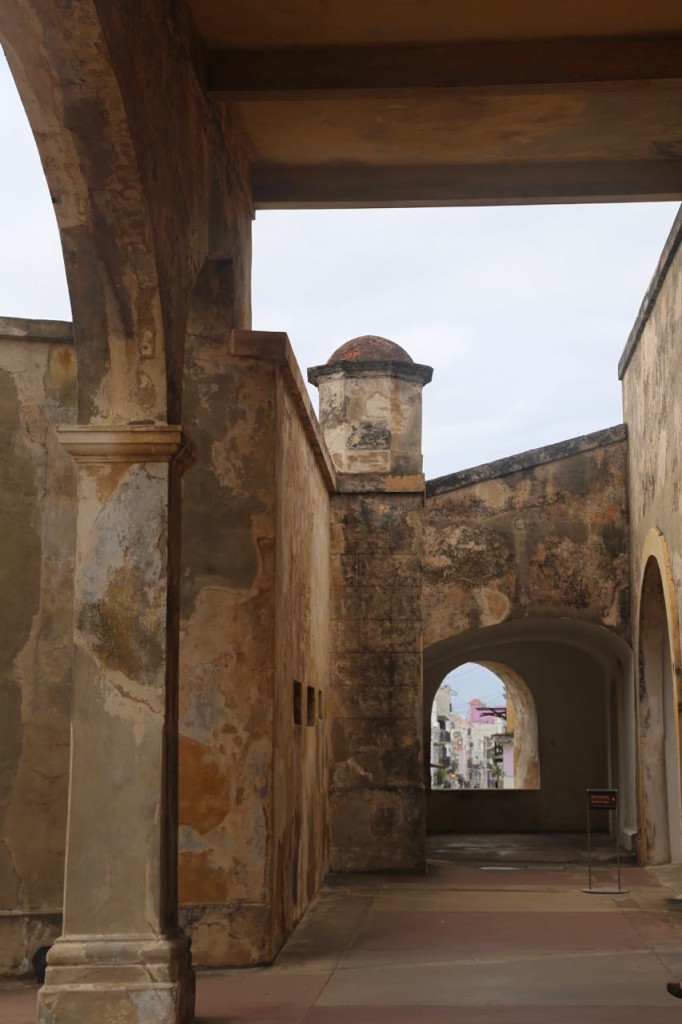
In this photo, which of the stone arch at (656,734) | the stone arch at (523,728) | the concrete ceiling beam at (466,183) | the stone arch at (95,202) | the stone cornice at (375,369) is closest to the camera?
the stone arch at (95,202)

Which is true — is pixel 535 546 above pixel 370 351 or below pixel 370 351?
below

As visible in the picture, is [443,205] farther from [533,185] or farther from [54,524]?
[54,524]

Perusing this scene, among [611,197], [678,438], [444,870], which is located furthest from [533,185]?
[444,870]

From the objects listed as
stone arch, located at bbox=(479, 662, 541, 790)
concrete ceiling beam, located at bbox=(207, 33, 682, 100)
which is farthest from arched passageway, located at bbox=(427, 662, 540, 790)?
concrete ceiling beam, located at bbox=(207, 33, 682, 100)

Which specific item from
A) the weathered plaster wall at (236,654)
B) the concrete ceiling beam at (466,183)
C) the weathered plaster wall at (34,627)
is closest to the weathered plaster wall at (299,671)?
the weathered plaster wall at (236,654)

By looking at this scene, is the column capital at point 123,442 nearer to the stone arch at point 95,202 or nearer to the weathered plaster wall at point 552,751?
the stone arch at point 95,202

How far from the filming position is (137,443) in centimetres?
594

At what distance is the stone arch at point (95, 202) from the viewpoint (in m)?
4.99

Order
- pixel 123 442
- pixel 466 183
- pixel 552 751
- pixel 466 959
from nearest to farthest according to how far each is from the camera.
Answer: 1. pixel 123 442
2. pixel 466 959
3. pixel 466 183
4. pixel 552 751

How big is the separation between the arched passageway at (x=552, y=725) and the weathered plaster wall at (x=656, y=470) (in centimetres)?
279

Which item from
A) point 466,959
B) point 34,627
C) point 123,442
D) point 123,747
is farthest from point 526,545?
point 123,747

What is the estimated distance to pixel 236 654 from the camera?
25.0 feet

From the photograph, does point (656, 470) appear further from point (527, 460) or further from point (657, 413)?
point (527, 460)

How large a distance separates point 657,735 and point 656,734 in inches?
0.6
